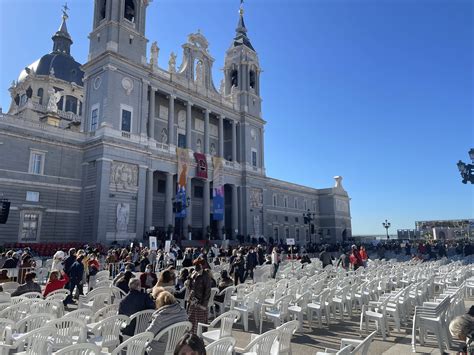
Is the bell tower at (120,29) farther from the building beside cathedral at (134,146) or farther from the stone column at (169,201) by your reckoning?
the stone column at (169,201)

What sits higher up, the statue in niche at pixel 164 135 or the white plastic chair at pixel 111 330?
the statue in niche at pixel 164 135

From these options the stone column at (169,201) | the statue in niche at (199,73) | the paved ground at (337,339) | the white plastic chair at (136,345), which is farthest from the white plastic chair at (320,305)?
the statue in niche at (199,73)

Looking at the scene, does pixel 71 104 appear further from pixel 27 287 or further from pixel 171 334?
pixel 171 334

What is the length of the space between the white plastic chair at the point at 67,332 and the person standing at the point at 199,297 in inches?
82.1

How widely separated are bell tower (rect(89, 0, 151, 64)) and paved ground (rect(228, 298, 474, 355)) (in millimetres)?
29520

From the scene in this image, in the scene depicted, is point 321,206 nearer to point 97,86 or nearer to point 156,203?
point 156,203

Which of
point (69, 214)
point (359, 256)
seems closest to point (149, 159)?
point (69, 214)

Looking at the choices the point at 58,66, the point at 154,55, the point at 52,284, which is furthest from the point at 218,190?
the point at 58,66

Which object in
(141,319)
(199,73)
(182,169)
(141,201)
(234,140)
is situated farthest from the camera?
(234,140)

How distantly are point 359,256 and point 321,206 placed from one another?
5099cm

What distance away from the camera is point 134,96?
32.5 meters

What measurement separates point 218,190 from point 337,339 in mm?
32353

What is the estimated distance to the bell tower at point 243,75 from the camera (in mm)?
48219

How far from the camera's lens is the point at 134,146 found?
3131 centimetres
